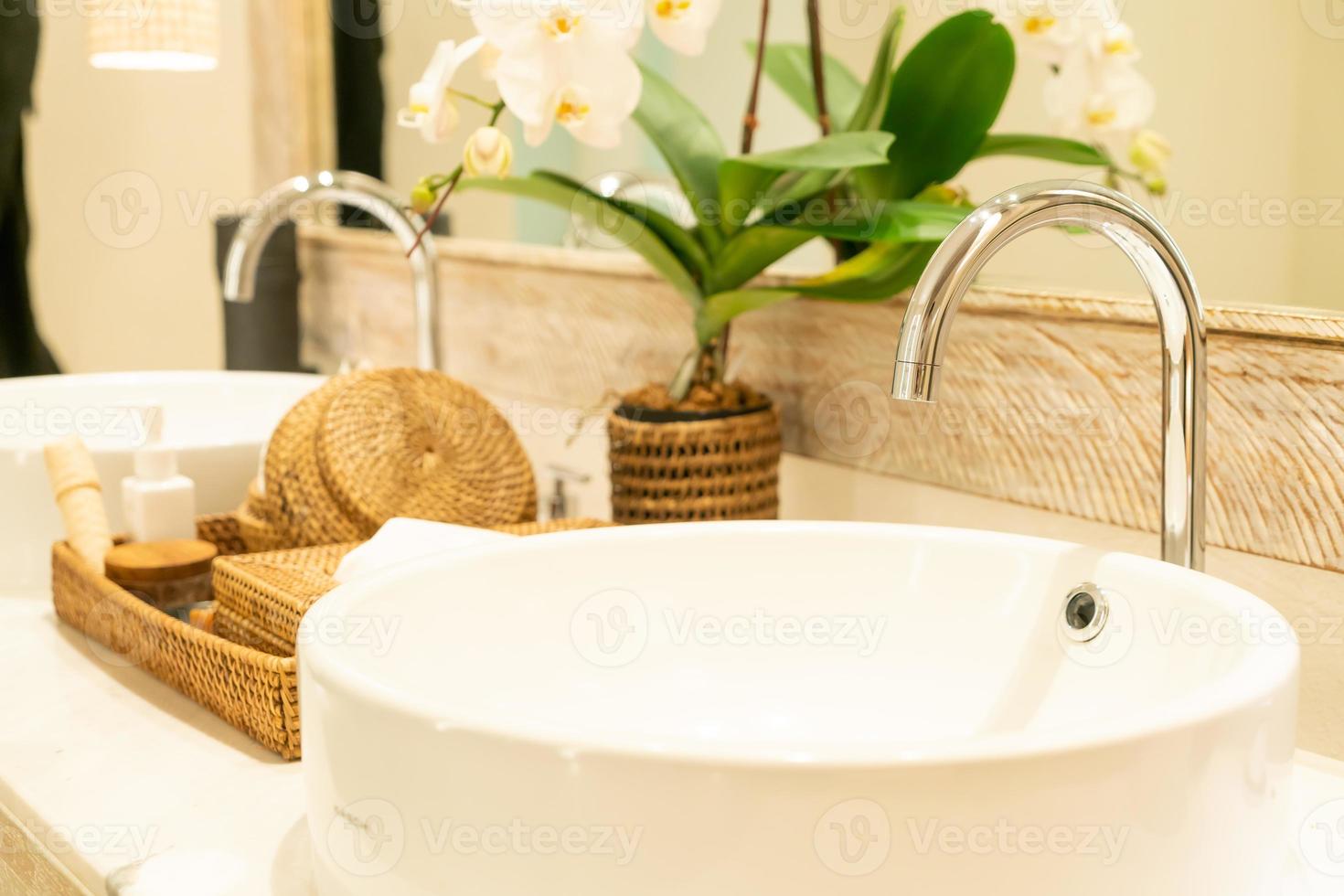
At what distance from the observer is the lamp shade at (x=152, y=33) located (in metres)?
1.58

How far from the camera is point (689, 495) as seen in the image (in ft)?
3.07

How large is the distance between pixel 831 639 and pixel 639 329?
516 mm

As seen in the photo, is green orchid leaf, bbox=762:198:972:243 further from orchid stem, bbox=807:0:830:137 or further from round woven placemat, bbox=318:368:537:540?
round woven placemat, bbox=318:368:537:540

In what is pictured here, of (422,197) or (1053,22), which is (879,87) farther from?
(422,197)

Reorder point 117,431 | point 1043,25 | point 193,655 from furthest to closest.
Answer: point 117,431 < point 1043,25 < point 193,655

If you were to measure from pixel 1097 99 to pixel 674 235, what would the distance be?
0.98ft

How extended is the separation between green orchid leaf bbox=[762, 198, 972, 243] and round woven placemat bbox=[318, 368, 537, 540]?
0.90ft

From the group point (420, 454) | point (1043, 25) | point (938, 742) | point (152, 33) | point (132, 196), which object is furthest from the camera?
point (132, 196)

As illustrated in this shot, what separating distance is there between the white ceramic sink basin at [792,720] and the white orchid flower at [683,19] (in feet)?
1.19

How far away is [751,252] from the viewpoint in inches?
37.0

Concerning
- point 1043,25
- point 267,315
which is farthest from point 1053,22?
point 267,315

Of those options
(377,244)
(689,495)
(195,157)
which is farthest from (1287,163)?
(195,157)

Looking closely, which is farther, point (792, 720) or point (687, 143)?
point (687, 143)

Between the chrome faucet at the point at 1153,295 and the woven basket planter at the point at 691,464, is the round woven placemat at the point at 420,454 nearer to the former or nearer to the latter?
the woven basket planter at the point at 691,464
